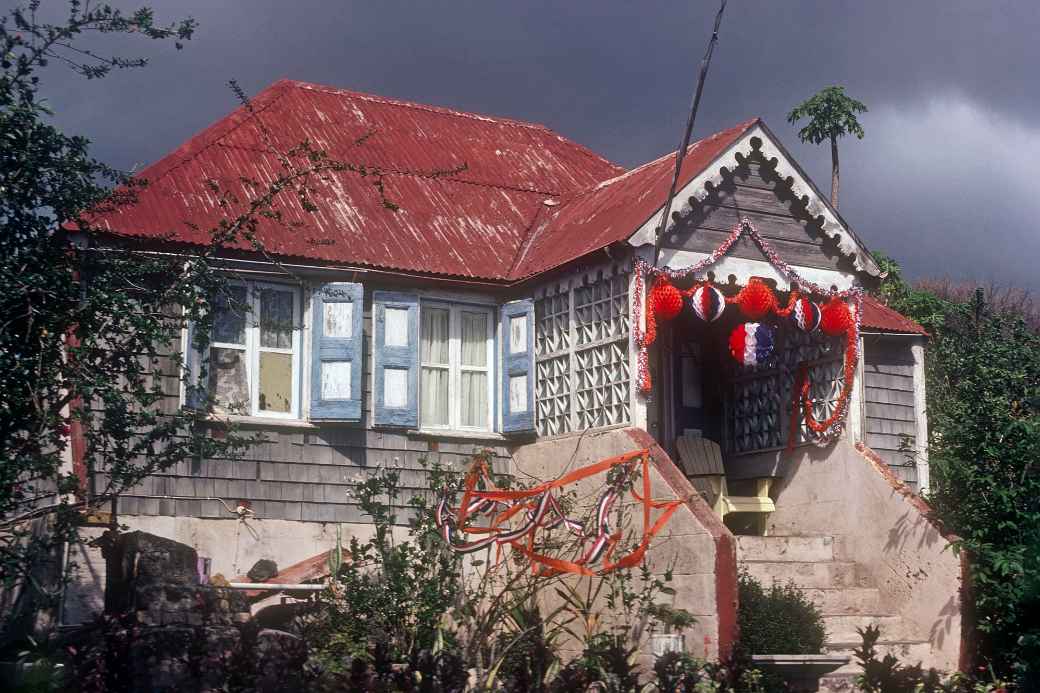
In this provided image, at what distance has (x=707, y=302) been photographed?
1280cm

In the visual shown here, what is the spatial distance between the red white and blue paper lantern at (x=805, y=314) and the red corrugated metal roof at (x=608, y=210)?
5.51 ft

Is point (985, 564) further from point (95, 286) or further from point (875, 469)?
point (95, 286)

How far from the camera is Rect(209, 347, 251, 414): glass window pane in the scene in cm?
1280

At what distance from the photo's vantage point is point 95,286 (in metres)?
8.43

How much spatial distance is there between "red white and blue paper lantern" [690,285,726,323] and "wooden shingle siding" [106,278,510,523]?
2.69m

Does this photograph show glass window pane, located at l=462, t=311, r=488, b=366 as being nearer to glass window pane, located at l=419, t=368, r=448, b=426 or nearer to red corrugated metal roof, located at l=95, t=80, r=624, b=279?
glass window pane, located at l=419, t=368, r=448, b=426

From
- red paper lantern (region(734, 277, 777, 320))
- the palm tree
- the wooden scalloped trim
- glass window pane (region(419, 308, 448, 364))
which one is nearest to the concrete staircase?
red paper lantern (region(734, 277, 777, 320))

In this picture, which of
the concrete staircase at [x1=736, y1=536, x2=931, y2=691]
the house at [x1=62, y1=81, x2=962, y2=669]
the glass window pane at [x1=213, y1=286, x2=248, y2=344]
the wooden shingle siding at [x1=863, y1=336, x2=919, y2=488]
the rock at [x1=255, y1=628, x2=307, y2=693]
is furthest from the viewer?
the wooden shingle siding at [x1=863, y1=336, x2=919, y2=488]

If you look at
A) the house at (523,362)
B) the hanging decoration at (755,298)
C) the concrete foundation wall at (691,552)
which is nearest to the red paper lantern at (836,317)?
the house at (523,362)

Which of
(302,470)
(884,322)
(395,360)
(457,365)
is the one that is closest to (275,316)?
(395,360)

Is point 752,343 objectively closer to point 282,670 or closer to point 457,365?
point 457,365

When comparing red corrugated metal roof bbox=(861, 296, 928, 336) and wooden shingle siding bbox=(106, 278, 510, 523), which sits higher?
red corrugated metal roof bbox=(861, 296, 928, 336)

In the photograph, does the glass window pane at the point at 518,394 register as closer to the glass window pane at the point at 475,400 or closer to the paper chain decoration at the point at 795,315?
the glass window pane at the point at 475,400

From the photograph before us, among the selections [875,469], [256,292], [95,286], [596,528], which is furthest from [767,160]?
[95,286]
